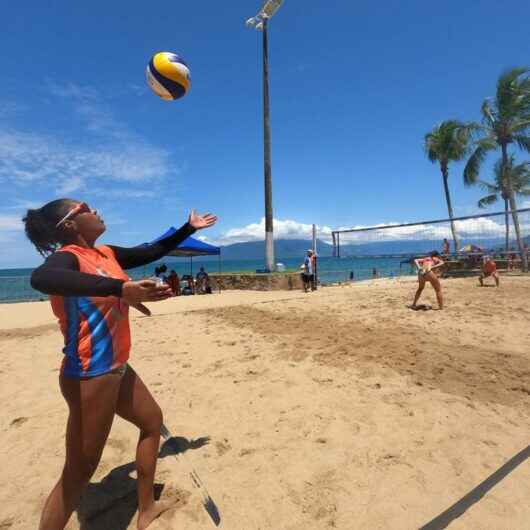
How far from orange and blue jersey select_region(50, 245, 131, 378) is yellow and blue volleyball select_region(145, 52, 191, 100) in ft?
11.5

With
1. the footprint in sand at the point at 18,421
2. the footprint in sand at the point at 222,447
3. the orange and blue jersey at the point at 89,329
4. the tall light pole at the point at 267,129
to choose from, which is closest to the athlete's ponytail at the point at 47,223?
the orange and blue jersey at the point at 89,329

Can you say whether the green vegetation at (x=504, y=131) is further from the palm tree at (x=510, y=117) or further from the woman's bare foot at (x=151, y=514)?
the woman's bare foot at (x=151, y=514)

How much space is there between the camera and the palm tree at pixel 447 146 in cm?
2087

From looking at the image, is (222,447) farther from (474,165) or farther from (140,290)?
(474,165)

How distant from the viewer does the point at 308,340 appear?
5.89m

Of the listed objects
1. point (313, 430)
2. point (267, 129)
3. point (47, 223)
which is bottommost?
point (313, 430)

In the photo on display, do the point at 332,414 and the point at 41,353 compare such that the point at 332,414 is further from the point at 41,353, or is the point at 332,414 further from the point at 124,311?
the point at 41,353

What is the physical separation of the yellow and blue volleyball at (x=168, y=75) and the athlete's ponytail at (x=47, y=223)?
326cm

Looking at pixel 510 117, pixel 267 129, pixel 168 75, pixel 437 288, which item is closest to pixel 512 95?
pixel 510 117

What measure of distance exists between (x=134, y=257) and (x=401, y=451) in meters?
2.47

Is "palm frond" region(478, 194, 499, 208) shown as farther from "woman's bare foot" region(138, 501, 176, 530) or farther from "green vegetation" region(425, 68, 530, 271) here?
"woman's bare foot" region(138, 501, 176, 530)

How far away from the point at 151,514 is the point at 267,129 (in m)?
Result: 16.3

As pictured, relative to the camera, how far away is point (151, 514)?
2.07 m

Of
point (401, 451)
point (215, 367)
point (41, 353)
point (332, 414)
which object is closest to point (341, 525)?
point (401, 451)
